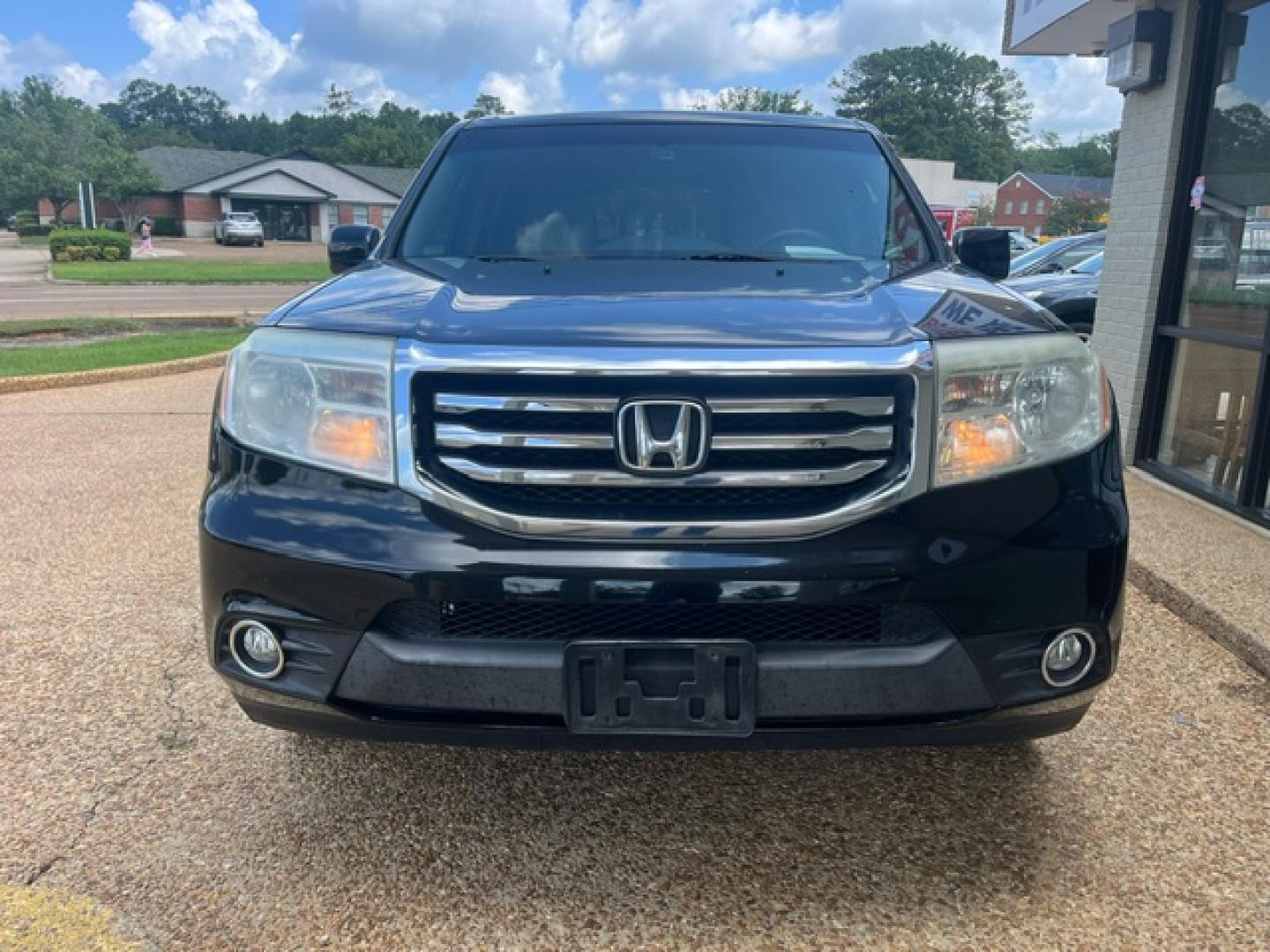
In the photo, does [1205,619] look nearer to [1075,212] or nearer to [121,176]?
[1075,212]

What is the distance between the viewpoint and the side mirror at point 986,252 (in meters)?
3.46

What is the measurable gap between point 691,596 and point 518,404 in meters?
0.49

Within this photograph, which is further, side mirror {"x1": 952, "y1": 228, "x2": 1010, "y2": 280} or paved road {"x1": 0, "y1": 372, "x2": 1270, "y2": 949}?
side mirror {"x1": 952, "y1": 228, "x2": 1010, "y2": 280}

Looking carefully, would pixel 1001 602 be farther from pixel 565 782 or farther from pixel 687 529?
pixel 565 782

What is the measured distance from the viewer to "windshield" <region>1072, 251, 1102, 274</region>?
31.1 ft

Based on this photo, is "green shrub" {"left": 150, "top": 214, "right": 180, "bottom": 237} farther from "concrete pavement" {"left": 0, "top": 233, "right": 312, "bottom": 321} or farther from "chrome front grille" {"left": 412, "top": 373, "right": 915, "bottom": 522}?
"chrome front grille" {"left": 412, "top": 373, "right": 915, "bottom": 522}

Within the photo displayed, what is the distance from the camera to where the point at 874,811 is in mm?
2510

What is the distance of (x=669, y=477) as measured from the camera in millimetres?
1942

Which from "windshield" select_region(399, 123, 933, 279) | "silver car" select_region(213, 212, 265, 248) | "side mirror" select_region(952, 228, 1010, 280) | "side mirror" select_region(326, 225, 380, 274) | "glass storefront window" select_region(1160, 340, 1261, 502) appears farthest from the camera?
"silver car" select_region(213, 212, 265, 248)

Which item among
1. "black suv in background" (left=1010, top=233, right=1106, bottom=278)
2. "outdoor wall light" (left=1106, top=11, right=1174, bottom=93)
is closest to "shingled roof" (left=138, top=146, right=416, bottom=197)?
"black suv in background" (left=1010, top=233, right=1106, bottom=278)

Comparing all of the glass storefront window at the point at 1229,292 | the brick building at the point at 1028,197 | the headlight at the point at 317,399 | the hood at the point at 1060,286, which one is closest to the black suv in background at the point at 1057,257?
the hood at the point at 1060,286

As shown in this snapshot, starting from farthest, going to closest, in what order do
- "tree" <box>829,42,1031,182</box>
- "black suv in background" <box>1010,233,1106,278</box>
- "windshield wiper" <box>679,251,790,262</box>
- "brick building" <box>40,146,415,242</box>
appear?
"tree" <box>829,42,1031,182</box> < "brick building" <box>40,146,415,242</box> < "black suv in background" <box>1010,233,1106,278</box> < "windshield wiper" <box>679,251,790,262</box>

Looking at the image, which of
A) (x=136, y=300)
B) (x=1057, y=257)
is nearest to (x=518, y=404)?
(x=1057, y=257)

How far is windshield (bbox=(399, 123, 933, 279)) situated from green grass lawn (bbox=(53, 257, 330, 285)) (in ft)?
69.4
